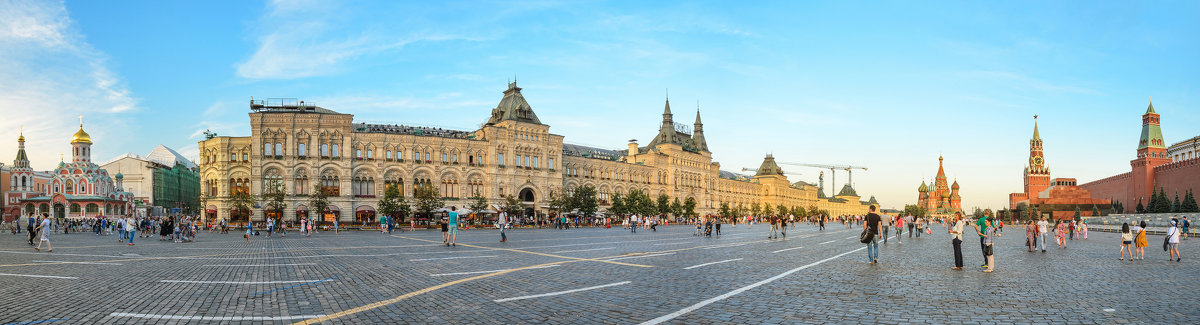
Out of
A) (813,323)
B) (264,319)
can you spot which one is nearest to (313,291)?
(264,319)

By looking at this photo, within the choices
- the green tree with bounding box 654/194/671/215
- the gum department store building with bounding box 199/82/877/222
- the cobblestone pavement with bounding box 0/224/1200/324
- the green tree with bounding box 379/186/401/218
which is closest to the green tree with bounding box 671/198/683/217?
the green tree with bounding box 654/194/671/215

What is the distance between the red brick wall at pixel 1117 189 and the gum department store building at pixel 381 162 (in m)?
70.5

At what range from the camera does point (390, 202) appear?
A: 59375 millimetres

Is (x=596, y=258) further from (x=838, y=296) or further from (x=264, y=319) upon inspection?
(x=264, y=319)

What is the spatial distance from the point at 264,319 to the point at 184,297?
9.98 ft

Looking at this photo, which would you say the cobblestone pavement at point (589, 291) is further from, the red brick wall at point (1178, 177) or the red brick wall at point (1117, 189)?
the red brick wall at point (1117, 189)

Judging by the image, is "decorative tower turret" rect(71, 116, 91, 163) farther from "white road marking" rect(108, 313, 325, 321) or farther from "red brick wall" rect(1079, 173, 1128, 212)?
"red brick wall" rect(1079, 173, 1128, 212)

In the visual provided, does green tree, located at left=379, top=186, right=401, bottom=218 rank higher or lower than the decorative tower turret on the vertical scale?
lower

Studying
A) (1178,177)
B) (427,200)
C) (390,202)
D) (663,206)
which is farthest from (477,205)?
(1178,177)

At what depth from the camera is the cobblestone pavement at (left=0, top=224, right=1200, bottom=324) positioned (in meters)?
8.81

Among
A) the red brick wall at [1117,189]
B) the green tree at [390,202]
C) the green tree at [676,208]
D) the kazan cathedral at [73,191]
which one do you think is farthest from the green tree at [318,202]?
the red brick wall at [1117,189]

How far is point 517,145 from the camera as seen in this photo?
75688 millimetres

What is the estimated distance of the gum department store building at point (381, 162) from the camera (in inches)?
2459

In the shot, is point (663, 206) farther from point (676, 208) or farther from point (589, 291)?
point (589, 291)
